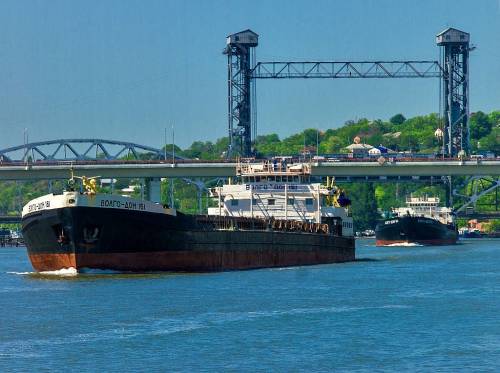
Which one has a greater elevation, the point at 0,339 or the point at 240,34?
the point at 240,34

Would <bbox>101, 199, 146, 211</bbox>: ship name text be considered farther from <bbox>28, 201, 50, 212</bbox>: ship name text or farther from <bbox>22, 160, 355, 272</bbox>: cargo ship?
<bbox>28, 201, 50, 212</bbox>: ship name text

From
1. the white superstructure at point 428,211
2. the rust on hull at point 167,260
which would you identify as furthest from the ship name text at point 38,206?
the white superstructure at point 428,211

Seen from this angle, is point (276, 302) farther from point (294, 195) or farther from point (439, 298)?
point (294, 195)

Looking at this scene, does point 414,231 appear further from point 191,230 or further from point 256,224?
point 191,230

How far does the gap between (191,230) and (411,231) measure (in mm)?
91146

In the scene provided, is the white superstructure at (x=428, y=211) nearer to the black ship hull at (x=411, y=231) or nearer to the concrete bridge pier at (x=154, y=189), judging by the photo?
the black ship hull at (x=411, y=231)

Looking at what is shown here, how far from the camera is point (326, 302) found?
6625cm

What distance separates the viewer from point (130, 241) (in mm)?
78875

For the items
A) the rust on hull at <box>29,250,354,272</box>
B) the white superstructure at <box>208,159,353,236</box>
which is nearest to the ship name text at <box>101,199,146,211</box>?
the rust on hull at <box>29,250,354,272</box>

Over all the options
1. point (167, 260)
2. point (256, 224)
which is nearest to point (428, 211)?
point (256, 224)

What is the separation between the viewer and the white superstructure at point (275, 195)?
102688 mm

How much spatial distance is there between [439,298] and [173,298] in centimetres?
1356

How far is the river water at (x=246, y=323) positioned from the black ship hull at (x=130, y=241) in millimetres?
1311

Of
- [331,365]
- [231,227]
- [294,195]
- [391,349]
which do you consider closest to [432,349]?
[391,349]
